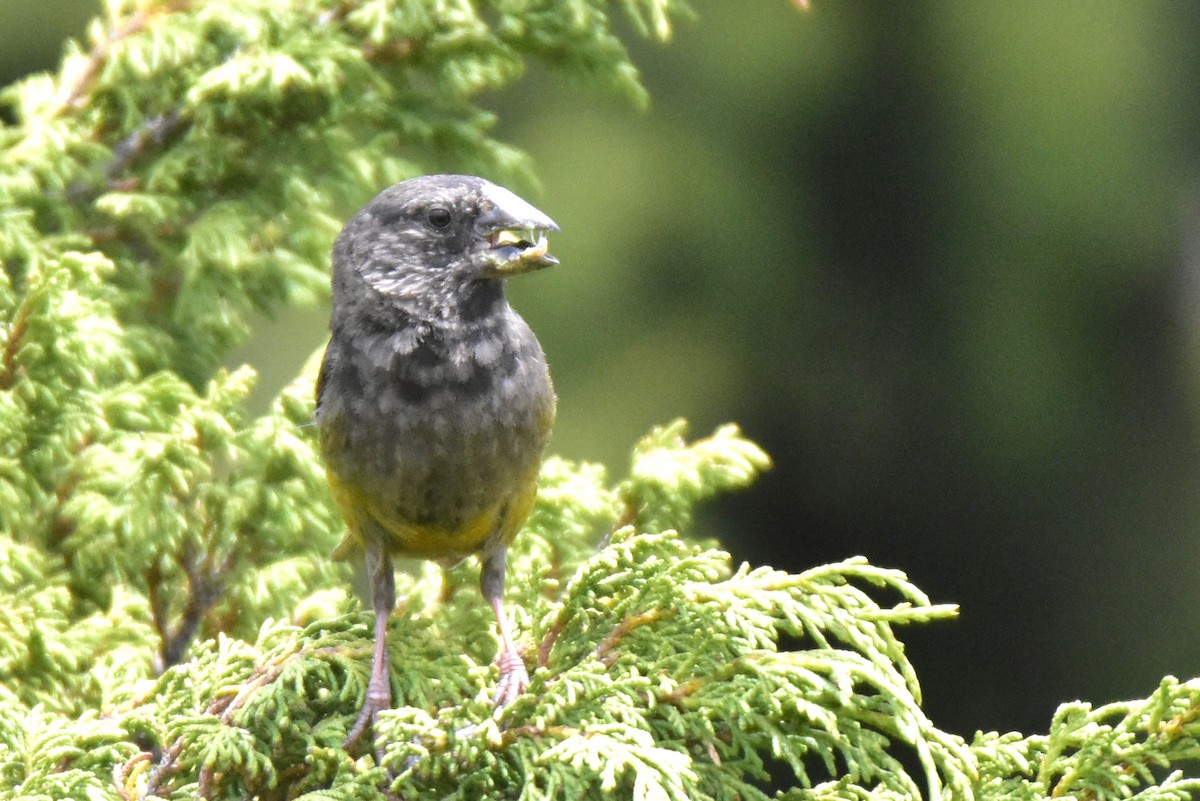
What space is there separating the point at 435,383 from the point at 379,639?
503 millimetres

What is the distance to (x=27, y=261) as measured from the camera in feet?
10.2

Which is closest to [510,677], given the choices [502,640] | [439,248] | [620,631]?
[502,640]

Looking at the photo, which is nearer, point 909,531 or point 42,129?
point 42,129

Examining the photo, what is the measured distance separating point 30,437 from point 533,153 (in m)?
3.30

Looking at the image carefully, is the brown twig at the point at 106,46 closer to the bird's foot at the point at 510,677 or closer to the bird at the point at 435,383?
the bird at the point at 435,383

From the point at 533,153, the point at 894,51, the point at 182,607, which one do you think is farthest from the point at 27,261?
the point at 894,51

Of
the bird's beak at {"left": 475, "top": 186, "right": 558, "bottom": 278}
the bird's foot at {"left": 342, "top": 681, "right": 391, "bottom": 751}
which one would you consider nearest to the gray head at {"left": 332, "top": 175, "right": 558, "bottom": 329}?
the bird's beak at {"left": 475, "top": 186, "right": 558, "bottom": 278}

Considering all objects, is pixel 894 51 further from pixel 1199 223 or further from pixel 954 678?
pixel 954 678

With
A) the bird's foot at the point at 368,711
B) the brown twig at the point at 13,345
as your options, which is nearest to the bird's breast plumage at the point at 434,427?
the bird's foot at the point at 368,711

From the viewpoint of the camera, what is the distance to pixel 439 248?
9.48 feet

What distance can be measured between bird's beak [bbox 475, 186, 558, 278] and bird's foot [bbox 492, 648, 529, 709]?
737 mm

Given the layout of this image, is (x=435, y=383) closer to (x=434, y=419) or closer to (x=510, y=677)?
(x=434, y=419)

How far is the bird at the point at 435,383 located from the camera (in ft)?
9.19

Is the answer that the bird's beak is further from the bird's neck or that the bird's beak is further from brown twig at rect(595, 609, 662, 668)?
brown twig at rect(595, 609, 662, 668)
